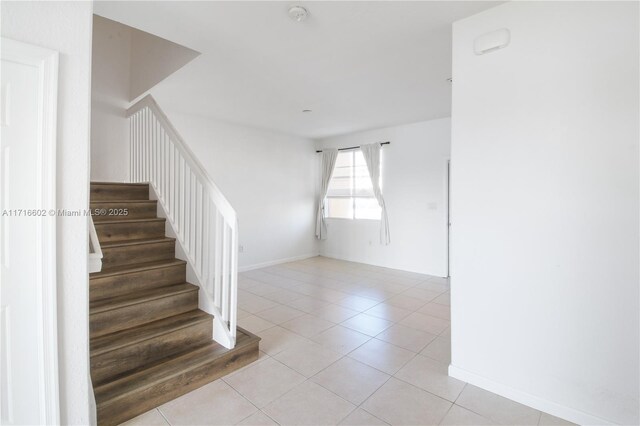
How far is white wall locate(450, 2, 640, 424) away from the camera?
1597 millimetres

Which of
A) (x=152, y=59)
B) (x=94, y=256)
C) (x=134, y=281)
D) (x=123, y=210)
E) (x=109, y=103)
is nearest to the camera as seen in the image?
(x=94, y=256)

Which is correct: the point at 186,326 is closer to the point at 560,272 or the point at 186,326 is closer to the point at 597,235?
the point at 560,272

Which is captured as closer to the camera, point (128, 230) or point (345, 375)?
point (345, 375)

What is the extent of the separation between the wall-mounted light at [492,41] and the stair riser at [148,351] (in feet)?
9.01

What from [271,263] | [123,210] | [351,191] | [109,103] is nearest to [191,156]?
[123,210]

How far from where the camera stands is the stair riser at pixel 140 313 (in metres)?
2.03

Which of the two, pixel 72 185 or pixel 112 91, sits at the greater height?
pixel 112 91

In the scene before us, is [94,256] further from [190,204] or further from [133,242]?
[190,204]

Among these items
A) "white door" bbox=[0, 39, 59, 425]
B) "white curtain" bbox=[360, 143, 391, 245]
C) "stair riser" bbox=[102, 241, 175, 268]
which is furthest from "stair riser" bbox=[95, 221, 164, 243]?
"white curtain" bbox=[360, 143, 391, 245]

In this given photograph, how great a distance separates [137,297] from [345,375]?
1.65 m

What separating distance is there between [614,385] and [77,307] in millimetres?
A: 2807

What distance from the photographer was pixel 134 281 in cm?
237

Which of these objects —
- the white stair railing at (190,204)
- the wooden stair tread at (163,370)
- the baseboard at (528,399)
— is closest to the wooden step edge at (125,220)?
the white stair railing at (190,204)

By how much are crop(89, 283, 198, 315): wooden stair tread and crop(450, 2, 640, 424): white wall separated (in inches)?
84.3
